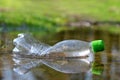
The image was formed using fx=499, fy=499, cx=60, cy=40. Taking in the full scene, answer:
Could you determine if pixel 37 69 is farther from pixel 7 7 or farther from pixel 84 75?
pixel 7 7

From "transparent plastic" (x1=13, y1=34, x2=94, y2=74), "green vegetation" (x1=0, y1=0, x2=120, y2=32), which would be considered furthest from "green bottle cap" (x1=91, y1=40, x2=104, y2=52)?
"green vegetation" (x1=0, y1=0, x2=120, y2=32)

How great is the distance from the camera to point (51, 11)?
2817 cm

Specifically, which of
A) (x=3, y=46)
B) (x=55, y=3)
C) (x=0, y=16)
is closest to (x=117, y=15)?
(x=55, y=3)

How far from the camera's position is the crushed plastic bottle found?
29.4 feet

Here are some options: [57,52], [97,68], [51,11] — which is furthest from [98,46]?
[51,11]

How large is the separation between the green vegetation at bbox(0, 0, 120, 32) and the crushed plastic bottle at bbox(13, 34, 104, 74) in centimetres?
1130

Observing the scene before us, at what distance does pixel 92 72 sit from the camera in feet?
26.1

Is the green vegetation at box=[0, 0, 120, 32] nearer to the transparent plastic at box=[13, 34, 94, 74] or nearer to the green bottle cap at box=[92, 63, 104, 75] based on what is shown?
the transparent plastic at box=[13, 34, 94, 74]

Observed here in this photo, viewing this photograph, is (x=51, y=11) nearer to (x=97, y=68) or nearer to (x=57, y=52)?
(x=57, y=52)

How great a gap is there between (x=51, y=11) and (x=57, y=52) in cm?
1890

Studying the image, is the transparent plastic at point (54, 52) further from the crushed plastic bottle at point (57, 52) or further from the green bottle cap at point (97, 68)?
the green bottle cap at point (97, 68)

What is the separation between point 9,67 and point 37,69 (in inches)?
18.9

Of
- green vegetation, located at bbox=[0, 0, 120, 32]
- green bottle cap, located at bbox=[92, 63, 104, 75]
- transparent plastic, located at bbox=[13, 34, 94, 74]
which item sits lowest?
green bottle cap, located at bbox=[92, 63, 104, 75]

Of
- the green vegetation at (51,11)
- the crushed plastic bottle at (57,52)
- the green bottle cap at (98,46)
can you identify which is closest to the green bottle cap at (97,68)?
the crushed plastic bottle at (57,52)
